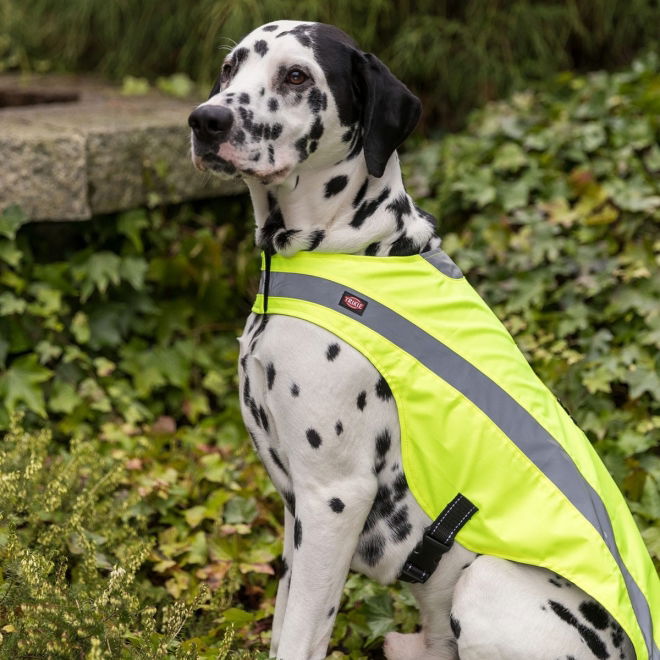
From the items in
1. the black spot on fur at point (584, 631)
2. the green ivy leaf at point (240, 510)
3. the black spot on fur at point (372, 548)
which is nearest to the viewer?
the black spot on fur at point (584, 631)

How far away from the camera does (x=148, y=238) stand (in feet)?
17.9

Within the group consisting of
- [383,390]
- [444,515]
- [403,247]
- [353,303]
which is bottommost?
[444,515]

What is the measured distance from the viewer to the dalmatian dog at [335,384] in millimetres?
2629

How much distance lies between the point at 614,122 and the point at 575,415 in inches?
89.0

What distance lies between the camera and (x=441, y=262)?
2990 millimetres

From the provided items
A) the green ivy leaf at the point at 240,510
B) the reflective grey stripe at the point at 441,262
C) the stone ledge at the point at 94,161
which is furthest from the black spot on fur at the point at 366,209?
the stone ledge at the point at 94,161

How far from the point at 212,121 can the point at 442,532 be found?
134 cm

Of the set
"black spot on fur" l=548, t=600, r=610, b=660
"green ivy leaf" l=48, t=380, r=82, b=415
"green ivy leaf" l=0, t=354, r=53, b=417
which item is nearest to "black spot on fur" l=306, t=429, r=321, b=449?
"black spot on fur" l=548, t=600, r=610, b=660

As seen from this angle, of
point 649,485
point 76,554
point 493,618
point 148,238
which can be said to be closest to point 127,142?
point 148,238

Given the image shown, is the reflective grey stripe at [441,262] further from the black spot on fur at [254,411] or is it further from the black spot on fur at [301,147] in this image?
the black spot on fur at [254,411]

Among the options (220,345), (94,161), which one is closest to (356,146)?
(94,161)

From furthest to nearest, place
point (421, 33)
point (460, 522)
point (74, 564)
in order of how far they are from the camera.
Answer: point (421, 33), point (74, 564), point (460, 522)

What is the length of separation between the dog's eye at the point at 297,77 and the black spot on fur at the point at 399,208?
18.0 inches

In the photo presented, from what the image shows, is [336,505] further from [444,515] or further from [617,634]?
[617,634]
